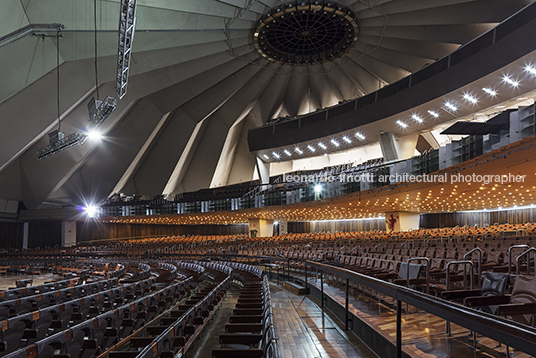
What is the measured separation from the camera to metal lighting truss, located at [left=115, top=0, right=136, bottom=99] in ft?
39.8

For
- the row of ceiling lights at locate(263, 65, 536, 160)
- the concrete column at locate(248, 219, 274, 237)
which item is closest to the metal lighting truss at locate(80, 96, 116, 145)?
the row of ceiling lights at locate(263, 65, 536, 160)

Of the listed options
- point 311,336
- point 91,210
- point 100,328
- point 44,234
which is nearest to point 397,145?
point 311,336

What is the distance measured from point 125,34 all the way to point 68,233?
116ft

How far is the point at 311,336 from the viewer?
5863mm

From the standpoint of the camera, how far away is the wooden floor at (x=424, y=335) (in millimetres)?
3672

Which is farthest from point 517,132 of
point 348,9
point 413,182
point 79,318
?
point 348,9

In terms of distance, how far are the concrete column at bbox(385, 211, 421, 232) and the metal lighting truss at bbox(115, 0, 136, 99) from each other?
27702mm

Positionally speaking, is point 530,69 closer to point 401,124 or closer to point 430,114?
point 430,114

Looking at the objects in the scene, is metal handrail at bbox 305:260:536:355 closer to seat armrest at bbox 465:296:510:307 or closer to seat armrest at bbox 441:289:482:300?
seat armrest at bbox 465:296:510:307

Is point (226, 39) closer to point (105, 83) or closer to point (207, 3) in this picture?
point (207, 3)

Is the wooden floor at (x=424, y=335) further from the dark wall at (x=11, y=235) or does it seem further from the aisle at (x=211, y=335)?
the dark wall at (x=11, y=235)

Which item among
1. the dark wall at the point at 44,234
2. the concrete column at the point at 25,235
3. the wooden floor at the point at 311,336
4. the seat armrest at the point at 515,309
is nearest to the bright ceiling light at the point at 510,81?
the wooden floor at the point at 311,336

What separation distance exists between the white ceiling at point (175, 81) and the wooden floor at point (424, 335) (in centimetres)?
1993

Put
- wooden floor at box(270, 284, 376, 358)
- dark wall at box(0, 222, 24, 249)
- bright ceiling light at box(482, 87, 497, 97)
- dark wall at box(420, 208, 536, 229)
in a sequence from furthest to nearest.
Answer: dark wall at box(0, 222, 24, 249), dark wall at box(420, 208, 536, 229), bright ceiling light at box(482, 87, 497, 97), wooden floor at box(270, 284, 376, 358)
